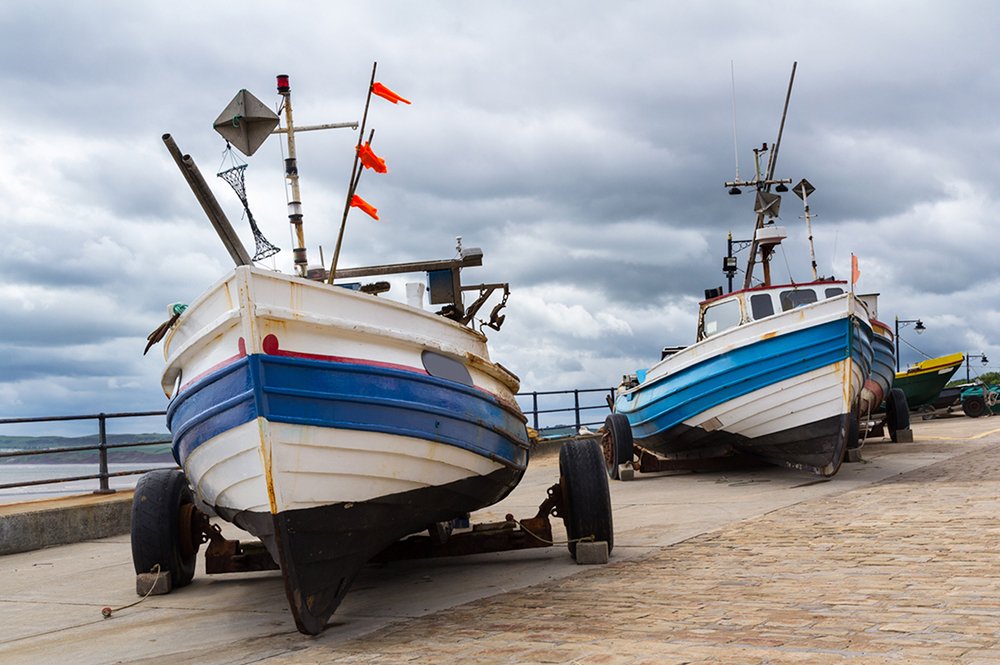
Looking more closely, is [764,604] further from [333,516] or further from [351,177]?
[351,177]

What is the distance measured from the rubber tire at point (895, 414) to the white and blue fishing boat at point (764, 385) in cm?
405

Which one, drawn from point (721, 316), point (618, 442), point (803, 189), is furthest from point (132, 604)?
point (803, 189)

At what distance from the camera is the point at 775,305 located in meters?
12.4

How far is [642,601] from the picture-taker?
5027mm

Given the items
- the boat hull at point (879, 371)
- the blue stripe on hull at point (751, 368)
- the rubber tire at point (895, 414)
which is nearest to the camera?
the blue stripe on hull at point (751, 368)

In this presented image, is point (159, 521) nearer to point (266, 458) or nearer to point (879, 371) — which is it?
point (266, 458)

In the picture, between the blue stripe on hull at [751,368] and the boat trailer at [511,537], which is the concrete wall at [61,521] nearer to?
the boat trailer at [511,537]

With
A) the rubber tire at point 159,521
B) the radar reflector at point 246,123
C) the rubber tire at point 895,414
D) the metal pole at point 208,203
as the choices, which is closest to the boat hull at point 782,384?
the rubber tire at point 895,414

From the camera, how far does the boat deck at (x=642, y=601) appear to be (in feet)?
13.2

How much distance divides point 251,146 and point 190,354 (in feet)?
4.21

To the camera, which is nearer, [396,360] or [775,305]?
[396,360]

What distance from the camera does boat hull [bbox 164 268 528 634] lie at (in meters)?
4.71

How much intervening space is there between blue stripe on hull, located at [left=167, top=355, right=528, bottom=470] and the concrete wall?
4.63 m

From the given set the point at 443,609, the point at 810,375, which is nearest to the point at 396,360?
the point at 443,609
